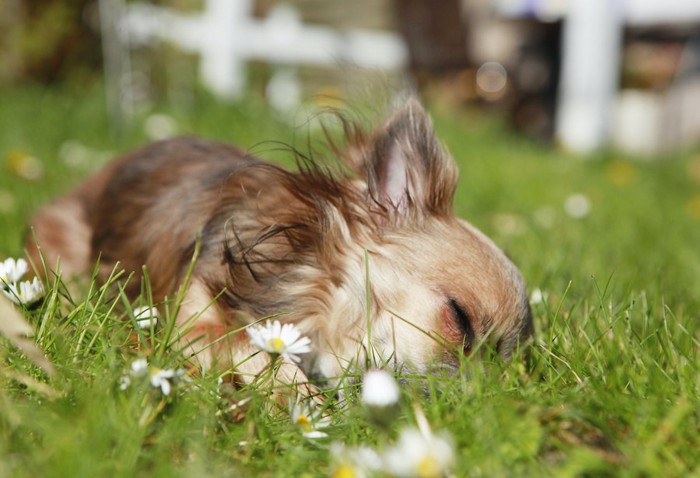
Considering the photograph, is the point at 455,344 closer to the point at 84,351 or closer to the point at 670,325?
the point at 670,325

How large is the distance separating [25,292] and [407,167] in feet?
3.67

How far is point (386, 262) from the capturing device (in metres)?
2.21

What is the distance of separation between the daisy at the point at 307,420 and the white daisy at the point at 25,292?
0.74 metres

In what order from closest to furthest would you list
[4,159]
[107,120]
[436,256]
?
[436,256], [4,159], [107,120]

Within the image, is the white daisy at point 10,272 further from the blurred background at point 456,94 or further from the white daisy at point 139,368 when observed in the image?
the blurred background at point 456,94

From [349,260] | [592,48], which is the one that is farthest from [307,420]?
[592,48]

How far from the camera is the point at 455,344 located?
2018 mm

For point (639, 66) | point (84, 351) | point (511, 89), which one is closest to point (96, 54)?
point (511, 89)

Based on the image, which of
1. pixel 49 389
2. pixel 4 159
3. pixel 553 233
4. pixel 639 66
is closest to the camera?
pixel 49 389

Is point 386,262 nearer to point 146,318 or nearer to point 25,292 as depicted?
point 146,318

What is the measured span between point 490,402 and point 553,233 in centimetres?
247

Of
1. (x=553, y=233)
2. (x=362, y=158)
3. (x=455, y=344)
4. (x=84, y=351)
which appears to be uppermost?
(x=362, y=158)

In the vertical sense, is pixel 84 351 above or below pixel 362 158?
below

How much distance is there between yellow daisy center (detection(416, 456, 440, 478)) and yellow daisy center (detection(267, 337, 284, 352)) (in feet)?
1.85
